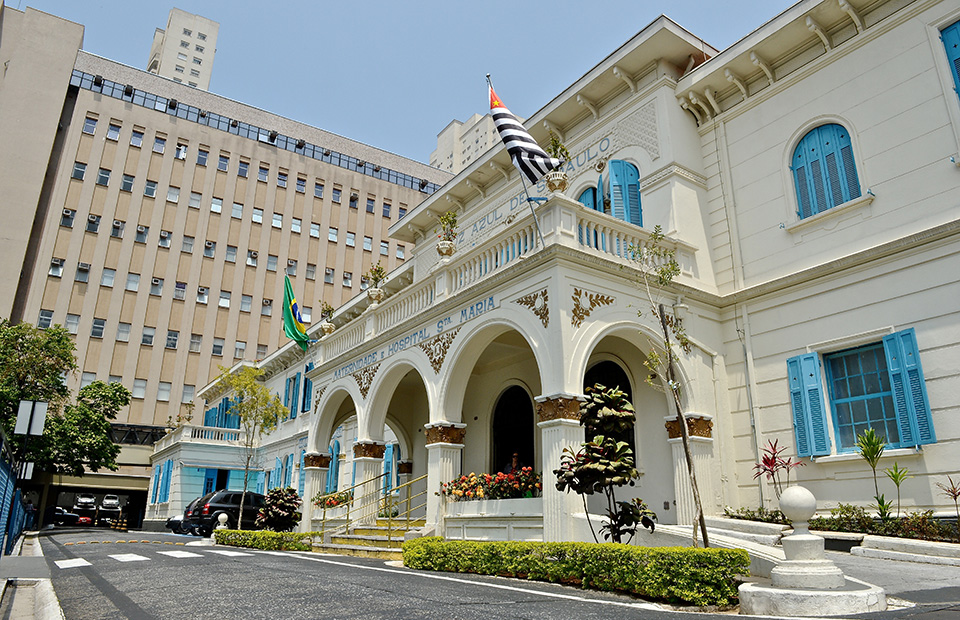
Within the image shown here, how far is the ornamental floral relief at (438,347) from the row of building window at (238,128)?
41.2 meters

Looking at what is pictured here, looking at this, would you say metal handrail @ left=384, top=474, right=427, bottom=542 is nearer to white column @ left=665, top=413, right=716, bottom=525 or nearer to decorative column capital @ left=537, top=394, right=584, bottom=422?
decorative column capital @ left=537, top=394, right=584, bottom=422

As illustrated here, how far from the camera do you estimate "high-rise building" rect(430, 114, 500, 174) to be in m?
104

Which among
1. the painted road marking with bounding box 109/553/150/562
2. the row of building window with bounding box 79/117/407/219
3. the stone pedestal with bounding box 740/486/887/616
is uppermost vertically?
the row of building window with bounding box 79/117/407/219

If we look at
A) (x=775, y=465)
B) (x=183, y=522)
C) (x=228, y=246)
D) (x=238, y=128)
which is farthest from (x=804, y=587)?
(x=238, y=128)

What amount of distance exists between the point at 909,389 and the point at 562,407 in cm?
551

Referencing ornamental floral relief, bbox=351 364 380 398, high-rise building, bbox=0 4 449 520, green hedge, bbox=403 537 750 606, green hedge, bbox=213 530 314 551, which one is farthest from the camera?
high-rise building, bbox=0 4 449 520

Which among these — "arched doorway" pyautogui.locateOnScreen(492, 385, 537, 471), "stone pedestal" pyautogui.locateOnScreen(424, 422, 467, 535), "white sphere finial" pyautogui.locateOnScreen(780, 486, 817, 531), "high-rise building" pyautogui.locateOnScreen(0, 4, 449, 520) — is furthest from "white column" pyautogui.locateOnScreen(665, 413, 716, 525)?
"high-rise building" pyautogui.locateOnScreen(0, 4, 449, 520)

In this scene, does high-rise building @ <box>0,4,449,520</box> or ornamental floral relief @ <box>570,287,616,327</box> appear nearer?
ornamental floral relief @ <box>570,287,616,327</box>

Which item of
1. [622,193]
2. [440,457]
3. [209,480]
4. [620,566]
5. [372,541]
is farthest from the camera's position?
[209,480]

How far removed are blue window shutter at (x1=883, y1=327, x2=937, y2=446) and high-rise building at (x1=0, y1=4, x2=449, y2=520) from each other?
1614 inches

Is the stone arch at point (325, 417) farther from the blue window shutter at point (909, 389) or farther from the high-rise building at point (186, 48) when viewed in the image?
the high-rise building at point (186, 48)

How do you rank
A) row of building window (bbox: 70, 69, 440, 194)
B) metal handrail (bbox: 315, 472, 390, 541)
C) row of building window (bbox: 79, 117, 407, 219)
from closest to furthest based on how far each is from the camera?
metal handrail (bbox: 315, 472, 390, 541) < row of building window (bbox: 79, 117, 407, 219) < row of building window (bbox: 70, 69, 440, 194)

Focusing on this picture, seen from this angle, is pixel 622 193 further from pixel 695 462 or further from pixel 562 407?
pixel 562 407

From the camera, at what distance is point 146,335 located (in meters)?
42.8
